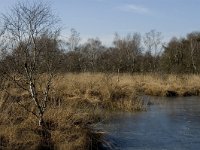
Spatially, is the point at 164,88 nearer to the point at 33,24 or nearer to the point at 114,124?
the point at 114,124

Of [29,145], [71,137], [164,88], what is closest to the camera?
[29,145]

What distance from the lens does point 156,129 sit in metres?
15.8

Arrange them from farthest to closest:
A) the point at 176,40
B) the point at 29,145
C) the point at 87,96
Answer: the point at 176,40, the point at 87,96, the point at 29,145

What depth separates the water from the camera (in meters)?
13.0

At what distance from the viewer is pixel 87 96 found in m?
22.8

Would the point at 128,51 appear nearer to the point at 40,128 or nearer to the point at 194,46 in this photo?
the point at 194,46

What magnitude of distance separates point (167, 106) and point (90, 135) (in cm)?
1169

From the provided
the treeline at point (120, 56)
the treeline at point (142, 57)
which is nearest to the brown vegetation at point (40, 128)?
the treeline at point (120, 56)

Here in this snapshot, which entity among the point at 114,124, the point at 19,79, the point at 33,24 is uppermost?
the point at 33,24

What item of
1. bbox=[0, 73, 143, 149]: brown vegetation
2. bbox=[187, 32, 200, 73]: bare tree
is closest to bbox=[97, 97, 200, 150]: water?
bbox=[0, 73, 143, 149]: brown vegetation

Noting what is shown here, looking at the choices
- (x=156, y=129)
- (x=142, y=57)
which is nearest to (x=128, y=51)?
(x=142, y=57)

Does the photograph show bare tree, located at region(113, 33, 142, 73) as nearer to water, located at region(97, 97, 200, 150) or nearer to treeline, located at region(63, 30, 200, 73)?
treeline, located at region(63, 30, 200, 73)

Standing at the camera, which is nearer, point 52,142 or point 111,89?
point 52,142

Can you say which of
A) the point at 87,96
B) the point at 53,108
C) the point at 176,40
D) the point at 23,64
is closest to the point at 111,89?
the point at 87,96
